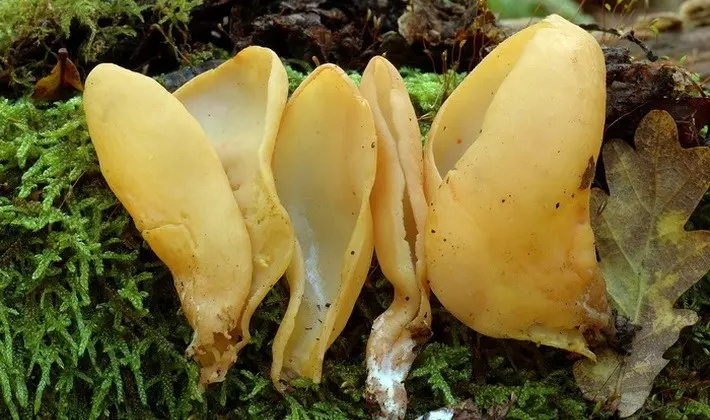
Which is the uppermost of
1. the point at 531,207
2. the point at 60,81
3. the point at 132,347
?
the point at 531,207

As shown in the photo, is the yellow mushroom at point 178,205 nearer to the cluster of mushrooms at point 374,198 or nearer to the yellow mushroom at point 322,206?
the cluster of mushrooms at point 374,198

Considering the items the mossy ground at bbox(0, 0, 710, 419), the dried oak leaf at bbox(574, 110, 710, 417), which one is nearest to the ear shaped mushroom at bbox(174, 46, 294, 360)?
the mossy ground at bbox(0, 0, 710, 419)

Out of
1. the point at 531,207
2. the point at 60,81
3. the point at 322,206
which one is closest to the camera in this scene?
the point at 531,207

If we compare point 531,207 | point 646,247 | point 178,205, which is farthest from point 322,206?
point 646,247

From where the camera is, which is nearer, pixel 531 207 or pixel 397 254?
pixel 531 207

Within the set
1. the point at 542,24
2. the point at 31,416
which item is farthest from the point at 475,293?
the point at 31,416

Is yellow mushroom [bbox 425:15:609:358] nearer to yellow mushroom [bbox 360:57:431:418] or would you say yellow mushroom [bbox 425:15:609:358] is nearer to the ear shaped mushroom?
yellow mushroom [bbox 360:57:431:418]

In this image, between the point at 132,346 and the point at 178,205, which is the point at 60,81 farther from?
the point at 132,346

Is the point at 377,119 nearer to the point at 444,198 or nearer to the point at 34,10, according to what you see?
the point at 444,198
